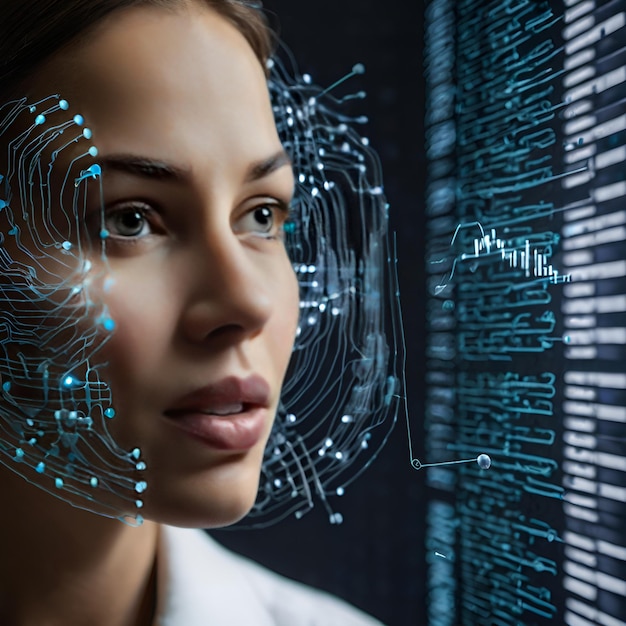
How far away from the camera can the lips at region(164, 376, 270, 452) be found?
25.3 inches

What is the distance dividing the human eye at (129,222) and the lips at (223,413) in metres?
0.15

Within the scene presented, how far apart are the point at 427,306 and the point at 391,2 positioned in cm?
35

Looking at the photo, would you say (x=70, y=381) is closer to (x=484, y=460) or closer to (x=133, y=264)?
(x=133, y=264)

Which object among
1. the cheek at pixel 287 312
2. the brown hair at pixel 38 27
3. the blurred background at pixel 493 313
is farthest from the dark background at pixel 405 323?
the brown hair at pixel 38 27

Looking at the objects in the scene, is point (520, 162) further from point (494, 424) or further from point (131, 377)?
point (131, 377)

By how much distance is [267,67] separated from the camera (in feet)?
2.66

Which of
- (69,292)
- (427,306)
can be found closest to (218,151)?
(69,292)

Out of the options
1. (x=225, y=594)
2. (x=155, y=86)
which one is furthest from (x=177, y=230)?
(x=225, y=594)

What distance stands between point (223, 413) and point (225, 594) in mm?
318

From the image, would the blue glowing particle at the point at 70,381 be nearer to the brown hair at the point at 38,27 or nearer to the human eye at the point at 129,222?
the human eye at the point at 129,222

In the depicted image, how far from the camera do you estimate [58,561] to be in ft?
2.35

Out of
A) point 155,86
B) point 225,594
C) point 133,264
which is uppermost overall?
point 155,86

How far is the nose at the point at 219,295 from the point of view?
0.64 m

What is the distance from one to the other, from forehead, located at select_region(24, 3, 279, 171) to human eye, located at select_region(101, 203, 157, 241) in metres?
0.05
